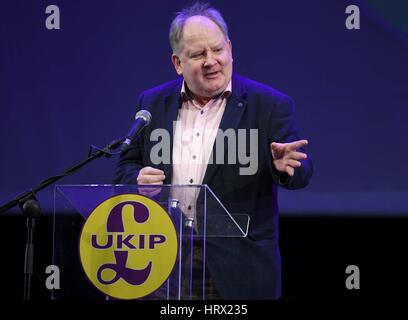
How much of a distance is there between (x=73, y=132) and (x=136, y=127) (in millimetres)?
1270

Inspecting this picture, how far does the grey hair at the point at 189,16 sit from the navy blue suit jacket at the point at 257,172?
221 mm

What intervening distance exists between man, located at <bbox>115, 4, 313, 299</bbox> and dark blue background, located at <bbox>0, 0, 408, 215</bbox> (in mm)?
175

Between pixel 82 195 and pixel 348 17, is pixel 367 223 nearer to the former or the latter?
pixel 348 17

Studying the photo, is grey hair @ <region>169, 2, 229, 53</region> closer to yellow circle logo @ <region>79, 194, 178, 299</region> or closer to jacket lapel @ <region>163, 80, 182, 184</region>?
jacket lapel @ <region>163, 80, 182, 184</region>

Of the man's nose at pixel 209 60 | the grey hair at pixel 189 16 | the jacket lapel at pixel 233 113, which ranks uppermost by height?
the grey hair at pixel 189 16

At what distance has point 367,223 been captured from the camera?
371cm

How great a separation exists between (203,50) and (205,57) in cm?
4

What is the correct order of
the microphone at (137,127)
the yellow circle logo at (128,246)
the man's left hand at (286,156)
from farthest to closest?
the man's left hand at (286,156)
the microphone at (137,127)
the yellow circle logo at (128,246)

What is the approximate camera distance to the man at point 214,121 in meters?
3.47

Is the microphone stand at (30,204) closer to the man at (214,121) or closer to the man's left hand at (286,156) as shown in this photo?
the man's left hand at (286,156)

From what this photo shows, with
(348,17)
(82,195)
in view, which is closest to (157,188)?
(82,195)

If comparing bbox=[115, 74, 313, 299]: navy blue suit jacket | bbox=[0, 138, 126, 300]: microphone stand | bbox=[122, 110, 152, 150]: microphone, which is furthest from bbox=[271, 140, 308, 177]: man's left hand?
bbox=[0, 138, 126, 300]: microphone stand

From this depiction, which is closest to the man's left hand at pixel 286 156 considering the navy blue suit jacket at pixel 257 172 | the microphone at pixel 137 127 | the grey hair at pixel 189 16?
the navy blue suit jacket at pixel 257 172

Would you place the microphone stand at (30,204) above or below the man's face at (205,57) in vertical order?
below
